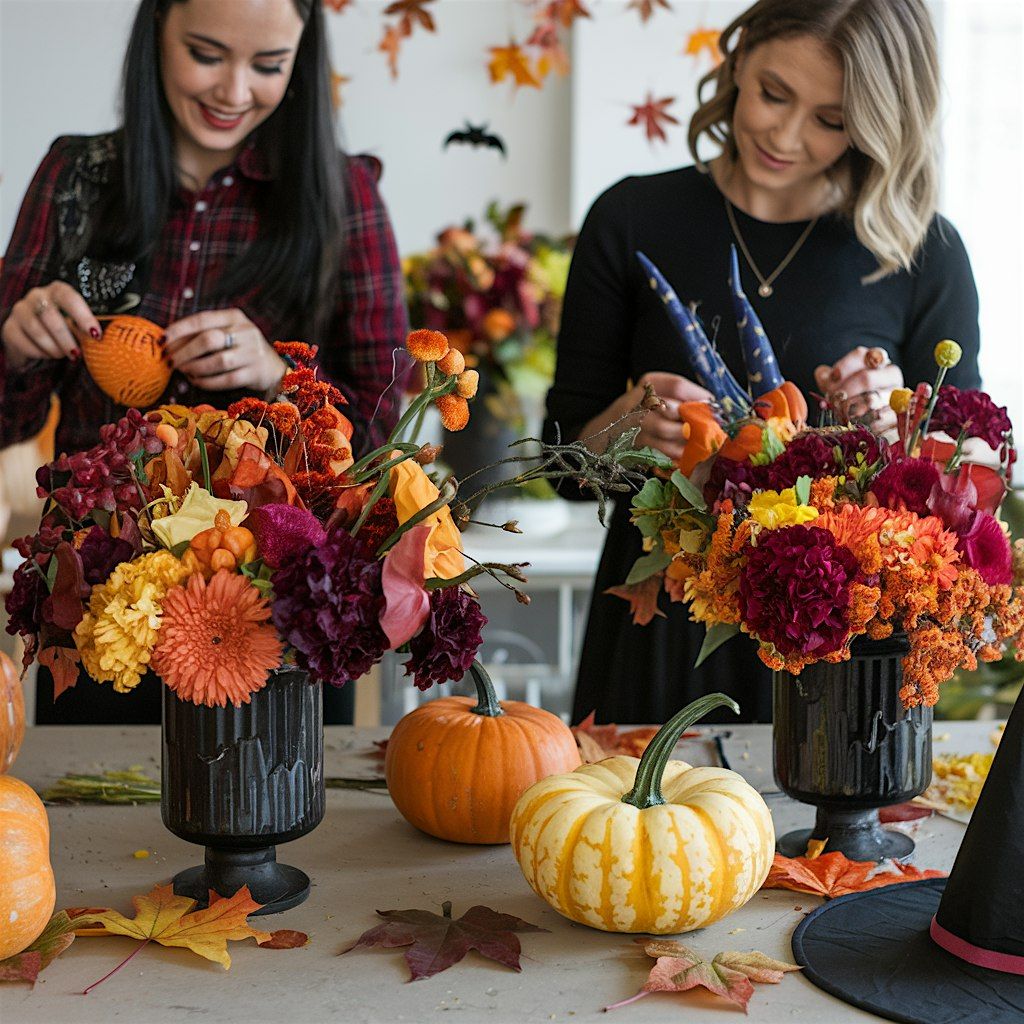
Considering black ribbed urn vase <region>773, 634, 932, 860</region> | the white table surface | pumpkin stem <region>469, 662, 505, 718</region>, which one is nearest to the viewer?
the white table surface

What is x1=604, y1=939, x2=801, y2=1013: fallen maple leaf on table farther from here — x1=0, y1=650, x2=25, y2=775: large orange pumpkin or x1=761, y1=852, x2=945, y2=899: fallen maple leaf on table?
x1=0, y1=650, x2=25, y2=775: large orange pumpkin

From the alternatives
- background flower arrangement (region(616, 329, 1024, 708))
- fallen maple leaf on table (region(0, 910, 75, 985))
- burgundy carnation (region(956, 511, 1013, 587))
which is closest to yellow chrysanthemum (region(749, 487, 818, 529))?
background flower arrangement (region(616, 329, 1024, 708))

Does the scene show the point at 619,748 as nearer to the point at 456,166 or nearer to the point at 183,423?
the point at 183,423

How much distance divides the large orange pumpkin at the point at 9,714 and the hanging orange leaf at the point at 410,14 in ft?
7.11

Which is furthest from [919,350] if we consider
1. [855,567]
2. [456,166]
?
[456,166]

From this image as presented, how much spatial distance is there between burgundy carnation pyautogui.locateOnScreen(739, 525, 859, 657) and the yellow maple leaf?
41 centimetres

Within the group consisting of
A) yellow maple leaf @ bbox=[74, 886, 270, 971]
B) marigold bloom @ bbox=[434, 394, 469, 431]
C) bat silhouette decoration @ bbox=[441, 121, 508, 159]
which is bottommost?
yellow maple leaf @ bbox=[74, 886, 270, 971]

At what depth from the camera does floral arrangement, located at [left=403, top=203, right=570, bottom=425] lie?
2.64 meters

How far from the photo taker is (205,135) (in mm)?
1573

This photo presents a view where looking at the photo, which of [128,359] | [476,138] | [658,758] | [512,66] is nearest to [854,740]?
[658,758]

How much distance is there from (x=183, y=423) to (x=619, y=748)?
1.90 ft

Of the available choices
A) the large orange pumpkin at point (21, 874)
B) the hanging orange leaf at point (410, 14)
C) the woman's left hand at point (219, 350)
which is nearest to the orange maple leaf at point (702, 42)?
the hanging orange leaf at point (410, 14)

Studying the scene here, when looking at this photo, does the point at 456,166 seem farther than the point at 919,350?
Yes

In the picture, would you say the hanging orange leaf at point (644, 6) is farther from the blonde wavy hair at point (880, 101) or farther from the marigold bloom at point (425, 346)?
the marigold bloom at point (425, 346)
